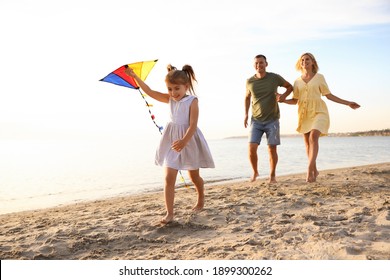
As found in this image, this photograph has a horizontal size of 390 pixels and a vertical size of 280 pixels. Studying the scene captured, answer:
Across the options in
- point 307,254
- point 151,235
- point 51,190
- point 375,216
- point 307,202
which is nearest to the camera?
point 307,254

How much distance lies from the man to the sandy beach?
1.36m

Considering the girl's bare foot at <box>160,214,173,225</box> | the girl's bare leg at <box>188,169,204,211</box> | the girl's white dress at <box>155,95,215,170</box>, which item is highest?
the girl's white dress at <box>155,95,215,170</box>

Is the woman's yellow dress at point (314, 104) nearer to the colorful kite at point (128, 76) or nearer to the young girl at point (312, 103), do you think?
the young girl at point (312, 103)

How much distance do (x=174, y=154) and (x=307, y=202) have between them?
1644mm

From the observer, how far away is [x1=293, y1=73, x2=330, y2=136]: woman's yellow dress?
18.9 feet

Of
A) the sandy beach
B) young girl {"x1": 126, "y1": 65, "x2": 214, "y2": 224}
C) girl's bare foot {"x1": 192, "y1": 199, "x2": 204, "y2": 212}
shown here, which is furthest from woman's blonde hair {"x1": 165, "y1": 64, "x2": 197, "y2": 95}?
the sandy beach

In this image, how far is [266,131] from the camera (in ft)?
19.6

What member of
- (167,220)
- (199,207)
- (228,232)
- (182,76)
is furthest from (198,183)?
(182,76)

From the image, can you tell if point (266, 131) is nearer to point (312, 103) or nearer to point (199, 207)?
point (312, 103)

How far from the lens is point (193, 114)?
12.0ft

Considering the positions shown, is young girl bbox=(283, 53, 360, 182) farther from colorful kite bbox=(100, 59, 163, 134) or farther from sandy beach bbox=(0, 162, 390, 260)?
colorful kite bbox=(100, 59, 163, 134)

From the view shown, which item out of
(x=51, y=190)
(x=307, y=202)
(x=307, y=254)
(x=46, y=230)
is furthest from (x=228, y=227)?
(x=51, y=190)

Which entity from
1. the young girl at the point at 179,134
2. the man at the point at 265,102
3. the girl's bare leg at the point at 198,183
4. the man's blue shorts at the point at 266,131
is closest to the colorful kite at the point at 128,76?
the young girl at the point at 179,134
